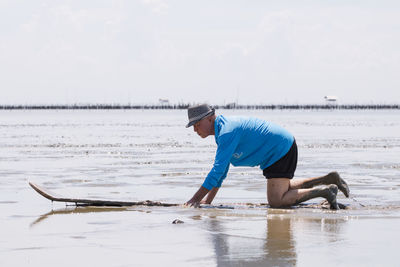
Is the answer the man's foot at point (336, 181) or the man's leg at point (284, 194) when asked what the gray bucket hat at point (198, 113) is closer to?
the man's leg at point (284, 194)

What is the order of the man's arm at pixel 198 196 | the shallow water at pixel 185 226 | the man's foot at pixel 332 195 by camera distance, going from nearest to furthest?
1. the shallow water at pixel 185 226
2. the man's arm at pixel 198 196
3. the man's foot at pixel 332 195

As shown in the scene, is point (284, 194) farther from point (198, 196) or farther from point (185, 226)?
point (185, 226)

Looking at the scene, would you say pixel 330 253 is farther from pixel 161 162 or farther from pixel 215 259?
pixel 161 162

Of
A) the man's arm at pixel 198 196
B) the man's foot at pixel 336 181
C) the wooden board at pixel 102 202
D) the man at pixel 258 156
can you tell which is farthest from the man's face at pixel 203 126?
the man's foot at pixel 336 181

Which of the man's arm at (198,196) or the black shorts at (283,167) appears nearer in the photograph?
the man's arm at (198,196)

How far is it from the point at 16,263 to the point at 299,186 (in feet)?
14.5

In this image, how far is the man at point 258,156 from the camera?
8.68 m

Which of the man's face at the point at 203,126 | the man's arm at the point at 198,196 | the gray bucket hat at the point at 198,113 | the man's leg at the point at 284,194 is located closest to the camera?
the gray bucket hat at the point at 198,113

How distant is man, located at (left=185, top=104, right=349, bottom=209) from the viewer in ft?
28.5

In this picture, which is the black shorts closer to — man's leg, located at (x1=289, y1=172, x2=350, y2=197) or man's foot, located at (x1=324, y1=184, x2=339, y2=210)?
man's leg, located at (x1=289, y1=172, x2=350, y2=197)

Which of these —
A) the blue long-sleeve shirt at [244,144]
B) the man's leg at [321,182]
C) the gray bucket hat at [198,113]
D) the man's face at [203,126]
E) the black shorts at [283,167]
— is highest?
the gray bucket hat at [198,113]

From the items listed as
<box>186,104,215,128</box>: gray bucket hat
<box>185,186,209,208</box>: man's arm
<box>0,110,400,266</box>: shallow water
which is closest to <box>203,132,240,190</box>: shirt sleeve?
<box>185,186,209,208</box>: man's arm

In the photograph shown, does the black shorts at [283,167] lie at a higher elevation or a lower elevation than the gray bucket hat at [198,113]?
lower

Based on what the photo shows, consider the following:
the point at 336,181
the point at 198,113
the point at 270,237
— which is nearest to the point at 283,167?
the point at 336,181
